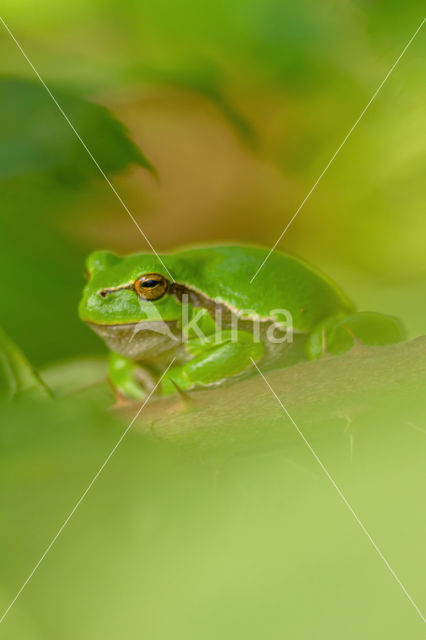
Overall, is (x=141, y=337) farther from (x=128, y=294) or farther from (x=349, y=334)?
(x=349, y=334)

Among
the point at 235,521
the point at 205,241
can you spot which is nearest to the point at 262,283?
the point at 205,241

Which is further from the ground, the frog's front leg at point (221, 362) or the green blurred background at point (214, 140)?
the green blurred background at point (214, 140)

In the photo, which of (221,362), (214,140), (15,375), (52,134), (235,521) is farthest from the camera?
(214,140)

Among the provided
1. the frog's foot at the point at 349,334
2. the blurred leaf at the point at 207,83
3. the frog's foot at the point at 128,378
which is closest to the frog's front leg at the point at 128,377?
the frog's foot at the point at 128,378

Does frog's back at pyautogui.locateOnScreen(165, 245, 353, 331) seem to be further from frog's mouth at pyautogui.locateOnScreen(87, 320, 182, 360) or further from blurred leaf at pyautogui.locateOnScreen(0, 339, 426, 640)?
blurred leaf at pyautogui.locateOnScreen(0, 339, 426, 640)

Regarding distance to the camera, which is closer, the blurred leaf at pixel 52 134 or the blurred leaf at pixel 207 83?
the blurred leaf at pixel 52 134

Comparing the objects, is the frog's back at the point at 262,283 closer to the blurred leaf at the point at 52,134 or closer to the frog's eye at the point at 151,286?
the frog's eye at the point at 151,286

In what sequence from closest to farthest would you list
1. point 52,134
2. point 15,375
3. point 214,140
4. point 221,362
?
point 15,375 < point 52,134 < point 221,362 < point 214,140
